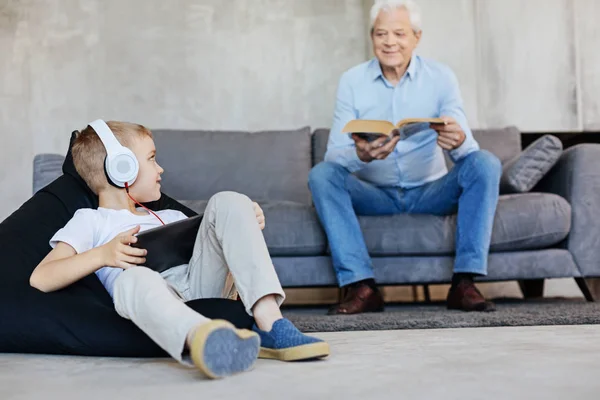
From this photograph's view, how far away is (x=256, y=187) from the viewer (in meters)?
3.54

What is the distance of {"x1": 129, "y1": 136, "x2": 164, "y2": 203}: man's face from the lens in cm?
172

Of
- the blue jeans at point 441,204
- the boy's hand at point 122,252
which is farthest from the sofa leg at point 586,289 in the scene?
the boy's hand at point 122,252

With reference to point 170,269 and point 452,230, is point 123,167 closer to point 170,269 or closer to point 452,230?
point 170,269

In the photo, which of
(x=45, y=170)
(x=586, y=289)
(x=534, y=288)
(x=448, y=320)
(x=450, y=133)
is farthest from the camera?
(x=534, y=288)

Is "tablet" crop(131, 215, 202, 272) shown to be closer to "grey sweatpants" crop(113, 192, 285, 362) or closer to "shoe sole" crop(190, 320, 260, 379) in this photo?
"grey sweatpants" crop(113, 192, 285, 362)

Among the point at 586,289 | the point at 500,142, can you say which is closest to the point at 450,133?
the point at 586,289

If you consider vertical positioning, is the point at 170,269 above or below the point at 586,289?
above

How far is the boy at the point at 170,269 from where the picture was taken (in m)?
1.26

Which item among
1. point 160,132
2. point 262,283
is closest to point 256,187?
point 160,132

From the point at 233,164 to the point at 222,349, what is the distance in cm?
237

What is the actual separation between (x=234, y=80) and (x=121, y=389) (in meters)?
3.40

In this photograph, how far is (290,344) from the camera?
1.42 m

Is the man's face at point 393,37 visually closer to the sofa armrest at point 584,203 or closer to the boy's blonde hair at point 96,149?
the sofa armrest at point 584,203

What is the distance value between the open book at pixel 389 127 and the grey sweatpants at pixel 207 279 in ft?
2.99
